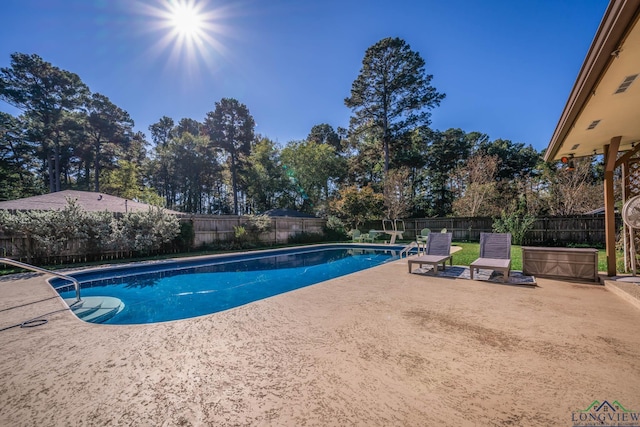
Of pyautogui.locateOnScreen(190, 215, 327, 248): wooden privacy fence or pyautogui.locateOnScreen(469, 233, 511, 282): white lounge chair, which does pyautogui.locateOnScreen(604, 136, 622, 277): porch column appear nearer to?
pyautogui.locateOnScreen(469, 233, 511, 282): white lounge chair

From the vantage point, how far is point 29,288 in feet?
17.5

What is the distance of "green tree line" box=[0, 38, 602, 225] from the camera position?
18.5 metres

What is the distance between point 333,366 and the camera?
2252 mm

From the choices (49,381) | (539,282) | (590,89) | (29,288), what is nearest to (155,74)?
(29,288)

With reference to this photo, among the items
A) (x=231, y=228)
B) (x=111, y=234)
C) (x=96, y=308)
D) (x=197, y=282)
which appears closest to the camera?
(x=96, y=308)

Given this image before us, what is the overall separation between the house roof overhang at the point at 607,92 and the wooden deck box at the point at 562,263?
2218 mm

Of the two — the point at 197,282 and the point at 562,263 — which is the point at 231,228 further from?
the point at 562,263

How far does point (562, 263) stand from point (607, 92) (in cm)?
352

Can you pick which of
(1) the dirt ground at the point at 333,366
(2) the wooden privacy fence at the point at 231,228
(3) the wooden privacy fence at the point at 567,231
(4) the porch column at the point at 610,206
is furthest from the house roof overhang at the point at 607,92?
(2) the wooden privacy fence at the point at 231,228

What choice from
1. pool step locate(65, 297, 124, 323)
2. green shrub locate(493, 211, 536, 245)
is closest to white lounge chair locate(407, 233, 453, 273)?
pool step locate(65, 297, 124, 323)

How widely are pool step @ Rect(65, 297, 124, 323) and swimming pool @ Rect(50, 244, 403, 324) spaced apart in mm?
48

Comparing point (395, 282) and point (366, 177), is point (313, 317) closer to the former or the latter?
point (395, 282)

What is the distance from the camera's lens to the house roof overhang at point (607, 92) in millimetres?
2369

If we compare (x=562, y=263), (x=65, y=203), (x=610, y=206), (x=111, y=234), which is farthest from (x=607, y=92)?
(x=65, y=203)
